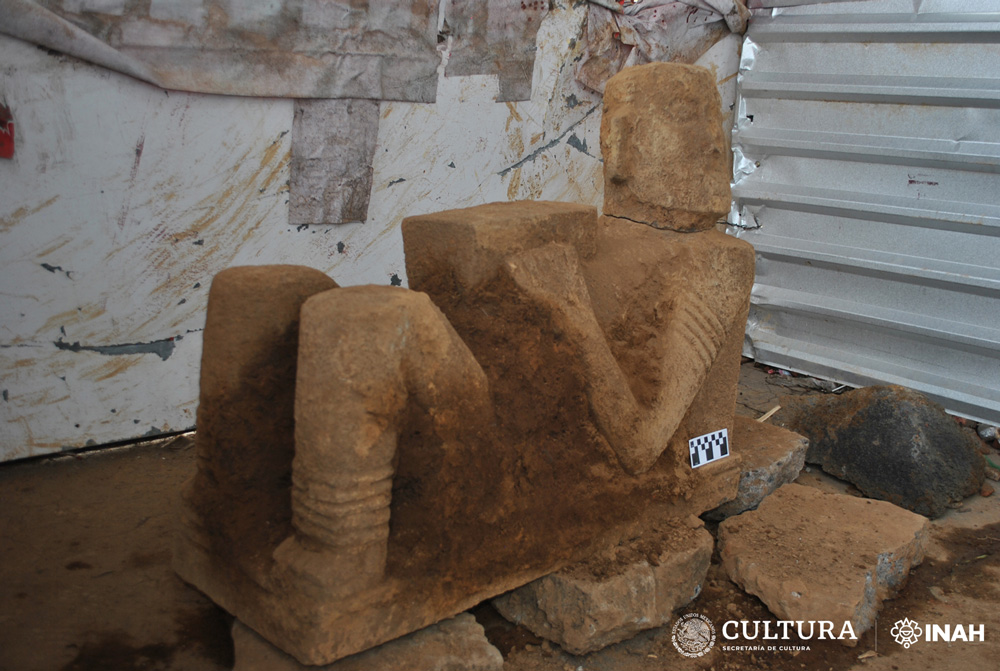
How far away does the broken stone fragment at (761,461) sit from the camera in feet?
10.8

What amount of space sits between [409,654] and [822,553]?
1464mm

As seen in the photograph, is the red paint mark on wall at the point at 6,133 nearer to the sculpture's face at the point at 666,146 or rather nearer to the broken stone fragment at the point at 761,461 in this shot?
the sculpture's face at the point at 666,146

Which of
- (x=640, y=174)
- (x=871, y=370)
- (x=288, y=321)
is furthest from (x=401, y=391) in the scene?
(x=871, y=370)

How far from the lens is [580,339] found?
251cm

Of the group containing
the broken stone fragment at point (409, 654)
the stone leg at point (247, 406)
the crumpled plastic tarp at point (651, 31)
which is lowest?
the broken stone fragment at point (409, 654)

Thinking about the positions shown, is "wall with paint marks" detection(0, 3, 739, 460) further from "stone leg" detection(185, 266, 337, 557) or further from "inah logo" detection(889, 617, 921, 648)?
"inah logo" detection(889, 617, 921, 648)

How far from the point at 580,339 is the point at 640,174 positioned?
2.25ft

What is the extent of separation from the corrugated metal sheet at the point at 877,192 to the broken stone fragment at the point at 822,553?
5.50ft

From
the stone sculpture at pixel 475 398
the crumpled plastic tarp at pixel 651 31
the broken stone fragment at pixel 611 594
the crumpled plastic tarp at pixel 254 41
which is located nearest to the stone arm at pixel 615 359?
the stone sculpture at pixel 475 398

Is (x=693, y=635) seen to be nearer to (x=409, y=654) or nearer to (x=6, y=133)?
(x=409, y=654)

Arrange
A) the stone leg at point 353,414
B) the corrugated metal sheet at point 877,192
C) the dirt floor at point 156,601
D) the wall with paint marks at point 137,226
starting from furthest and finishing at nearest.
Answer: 1. the corrugated metal sheet at point 877,192
2. the wall with paint marks at point 137,226
3. the dirt floor at point 156,601
4. the stone leg at point 353,414

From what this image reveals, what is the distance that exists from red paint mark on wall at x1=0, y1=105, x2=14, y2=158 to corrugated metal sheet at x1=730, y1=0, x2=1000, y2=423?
3.76 m

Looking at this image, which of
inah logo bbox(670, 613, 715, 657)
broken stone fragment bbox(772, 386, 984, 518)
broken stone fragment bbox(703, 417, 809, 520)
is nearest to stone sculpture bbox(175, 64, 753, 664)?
broken stone fragment bbox(703, 417, 809, 520)

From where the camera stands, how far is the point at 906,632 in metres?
2.78
